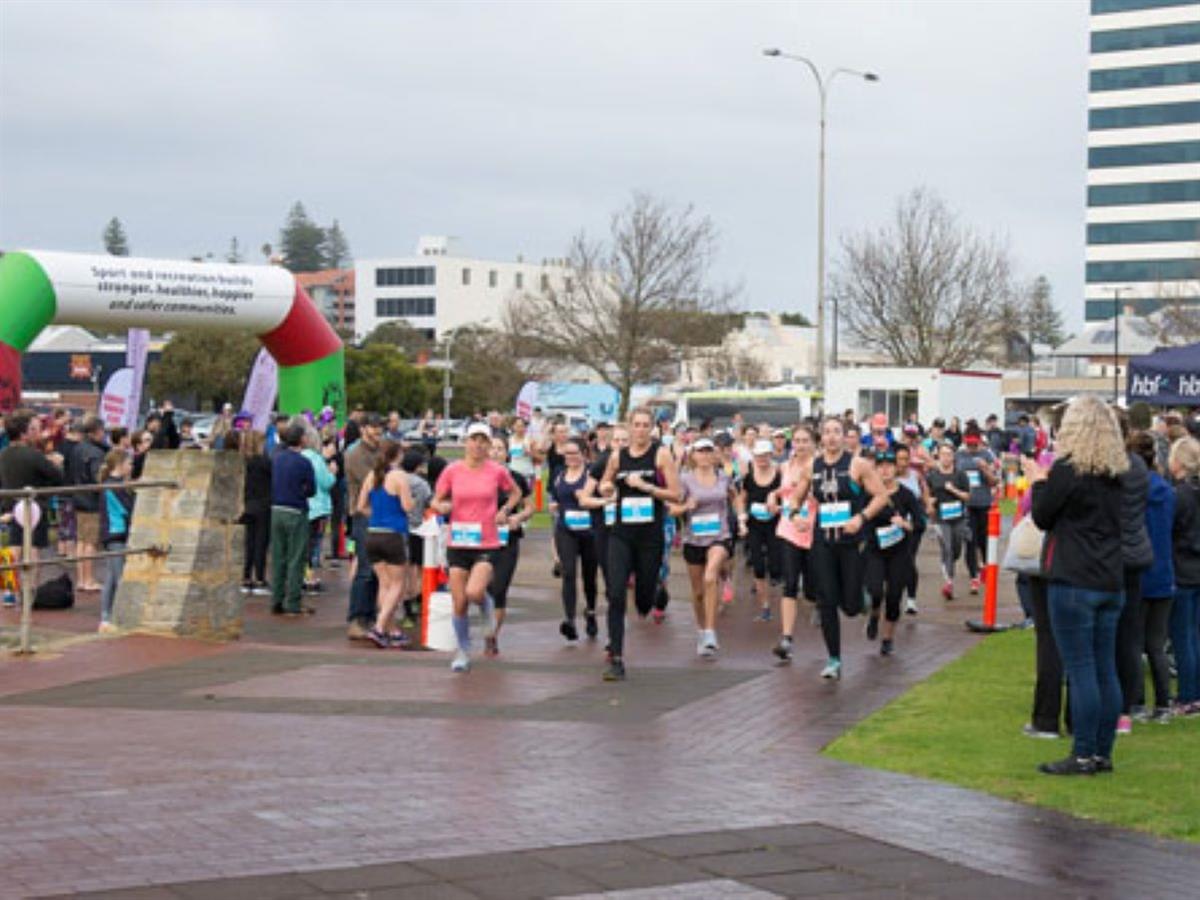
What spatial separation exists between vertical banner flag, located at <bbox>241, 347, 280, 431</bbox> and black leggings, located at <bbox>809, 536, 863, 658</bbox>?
50.5ft

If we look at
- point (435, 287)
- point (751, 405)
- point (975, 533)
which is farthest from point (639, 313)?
point (435, 287)

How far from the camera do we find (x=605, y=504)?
13.1m

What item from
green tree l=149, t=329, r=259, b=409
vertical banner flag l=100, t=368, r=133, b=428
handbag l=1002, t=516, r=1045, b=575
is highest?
green tree l=149, t=329, r=259, b=409

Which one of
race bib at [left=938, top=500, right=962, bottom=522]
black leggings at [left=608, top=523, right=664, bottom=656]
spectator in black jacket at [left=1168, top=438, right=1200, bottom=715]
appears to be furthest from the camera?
race bib at [left=938, top=500, right=962, bottom=522]

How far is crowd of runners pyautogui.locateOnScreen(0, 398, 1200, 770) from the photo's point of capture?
343 inches

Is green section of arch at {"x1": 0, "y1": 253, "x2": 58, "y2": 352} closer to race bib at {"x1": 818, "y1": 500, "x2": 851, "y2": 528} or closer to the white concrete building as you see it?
race bib at {"x1": 818, "y1": 500, "x2": 851, "y2": 528}

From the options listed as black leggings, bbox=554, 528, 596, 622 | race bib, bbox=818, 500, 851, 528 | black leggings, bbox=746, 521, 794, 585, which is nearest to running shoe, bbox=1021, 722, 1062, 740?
race bib, bbox=818, 500, 851, 528

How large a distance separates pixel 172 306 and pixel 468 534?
46.4ft

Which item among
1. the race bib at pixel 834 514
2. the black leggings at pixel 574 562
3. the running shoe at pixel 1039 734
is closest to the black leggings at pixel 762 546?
the black leggings at pixel 574 562

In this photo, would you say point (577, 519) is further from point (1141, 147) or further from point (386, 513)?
point (1141, 147)

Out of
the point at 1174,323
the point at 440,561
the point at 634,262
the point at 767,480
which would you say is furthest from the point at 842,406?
the point at 440,561

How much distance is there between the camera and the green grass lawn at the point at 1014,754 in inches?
317

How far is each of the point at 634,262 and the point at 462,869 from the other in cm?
5247

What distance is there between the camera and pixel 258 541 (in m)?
18.6
